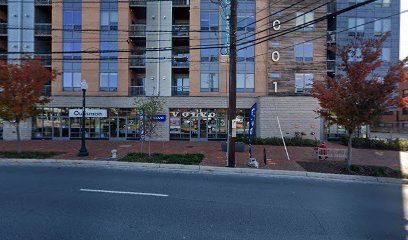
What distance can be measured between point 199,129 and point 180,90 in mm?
4446

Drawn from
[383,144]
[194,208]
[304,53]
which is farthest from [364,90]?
[304,53]

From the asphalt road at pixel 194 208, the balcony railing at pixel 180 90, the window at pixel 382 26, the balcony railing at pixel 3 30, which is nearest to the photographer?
the asphalt road at pixel 194 208

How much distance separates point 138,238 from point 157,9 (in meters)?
23.8

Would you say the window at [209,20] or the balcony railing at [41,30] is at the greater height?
the window at [209,20]

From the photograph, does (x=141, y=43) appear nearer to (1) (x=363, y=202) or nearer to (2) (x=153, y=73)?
(2) (x=153, y=73)

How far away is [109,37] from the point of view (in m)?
23.8

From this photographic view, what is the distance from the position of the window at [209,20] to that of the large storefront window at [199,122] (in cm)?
826

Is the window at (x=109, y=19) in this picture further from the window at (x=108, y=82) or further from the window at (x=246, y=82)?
the window at (x=246, y=82)

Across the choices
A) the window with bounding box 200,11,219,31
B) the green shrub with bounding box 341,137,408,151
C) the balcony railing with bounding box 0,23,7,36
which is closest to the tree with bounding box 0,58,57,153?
the balcony railing with bounding box 0,23,7,36

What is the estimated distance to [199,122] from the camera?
2423 cm

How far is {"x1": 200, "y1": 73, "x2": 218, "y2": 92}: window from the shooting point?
2395 cm

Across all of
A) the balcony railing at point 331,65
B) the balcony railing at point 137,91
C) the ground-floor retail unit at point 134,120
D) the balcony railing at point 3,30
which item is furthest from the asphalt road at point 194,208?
the balcony railing at point 3,30

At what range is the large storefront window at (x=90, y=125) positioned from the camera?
79.0 feet

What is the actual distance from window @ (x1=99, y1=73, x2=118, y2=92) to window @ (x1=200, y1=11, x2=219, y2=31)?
1022 cm
